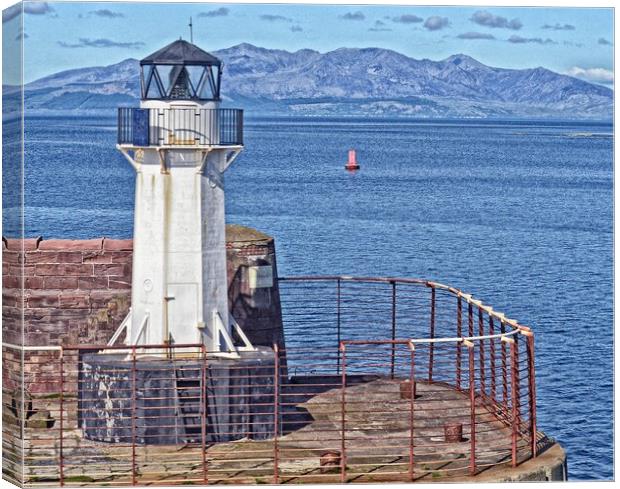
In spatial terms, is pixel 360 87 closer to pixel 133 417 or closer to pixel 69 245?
pixel 69 245

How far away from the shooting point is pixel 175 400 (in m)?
17.2

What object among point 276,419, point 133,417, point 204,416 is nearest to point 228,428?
point 204,416

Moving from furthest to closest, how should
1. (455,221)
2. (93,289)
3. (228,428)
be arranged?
1. (455,221)
2. (93,289)
3. (228,428)

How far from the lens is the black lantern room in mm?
18031

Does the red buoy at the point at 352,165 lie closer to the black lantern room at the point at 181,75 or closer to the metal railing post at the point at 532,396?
the black lantern room at the point at 181,75

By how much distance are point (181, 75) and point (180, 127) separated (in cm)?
58

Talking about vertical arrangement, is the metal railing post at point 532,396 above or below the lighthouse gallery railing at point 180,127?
below

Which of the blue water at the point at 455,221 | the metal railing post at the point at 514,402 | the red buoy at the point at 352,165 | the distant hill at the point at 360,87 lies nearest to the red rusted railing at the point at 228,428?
the metal railing post at the point at 514,402

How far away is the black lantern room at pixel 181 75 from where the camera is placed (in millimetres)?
18031

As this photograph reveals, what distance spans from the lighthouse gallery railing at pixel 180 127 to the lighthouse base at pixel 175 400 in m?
2.33

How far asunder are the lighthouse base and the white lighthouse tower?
54 cm

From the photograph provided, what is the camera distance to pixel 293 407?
18.8 metres

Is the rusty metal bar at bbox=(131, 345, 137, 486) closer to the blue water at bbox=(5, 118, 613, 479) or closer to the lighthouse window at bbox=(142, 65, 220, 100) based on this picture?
the lighthouse window at bbox=(142, 65, 220, 100)

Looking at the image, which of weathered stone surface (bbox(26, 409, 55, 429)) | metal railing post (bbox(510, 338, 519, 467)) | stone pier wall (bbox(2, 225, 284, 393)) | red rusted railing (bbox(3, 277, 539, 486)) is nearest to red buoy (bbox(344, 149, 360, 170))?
stone pier wall (bbox(2, 225, 284, 393))
